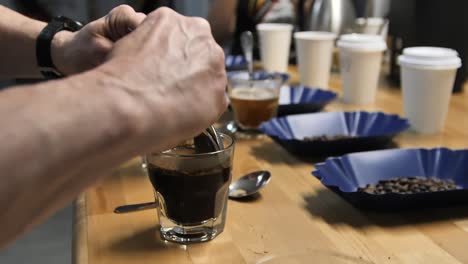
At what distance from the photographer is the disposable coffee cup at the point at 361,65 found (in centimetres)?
128

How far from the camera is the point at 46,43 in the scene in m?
0.88

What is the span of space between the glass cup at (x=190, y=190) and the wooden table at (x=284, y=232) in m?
0.02

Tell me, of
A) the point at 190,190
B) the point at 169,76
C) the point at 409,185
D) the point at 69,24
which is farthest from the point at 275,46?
the point at 169,76

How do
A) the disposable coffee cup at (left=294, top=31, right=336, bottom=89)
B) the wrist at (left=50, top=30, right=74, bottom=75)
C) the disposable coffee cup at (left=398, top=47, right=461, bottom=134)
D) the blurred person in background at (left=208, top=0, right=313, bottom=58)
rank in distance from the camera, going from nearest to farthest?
1. the wrist at (left=50, top=30, right=74, bottom=75)
2. the disposable coffee cup at (left=398, top=47, right=461, bottom=134)
3. the disposable coffee cup at (left=294, top=31, right=336, bottom=89)
4. the blurred person in background at (left=208, top=0, right=313, bottom=58)

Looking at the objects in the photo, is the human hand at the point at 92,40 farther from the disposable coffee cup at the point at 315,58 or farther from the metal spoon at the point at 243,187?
the disposable coffee cup at the point at 315,58

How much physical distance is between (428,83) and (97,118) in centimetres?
82

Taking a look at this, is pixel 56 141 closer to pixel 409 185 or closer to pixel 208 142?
pixel 208 142

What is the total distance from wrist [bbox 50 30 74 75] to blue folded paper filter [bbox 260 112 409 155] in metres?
0.34

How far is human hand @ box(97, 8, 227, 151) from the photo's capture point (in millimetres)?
422

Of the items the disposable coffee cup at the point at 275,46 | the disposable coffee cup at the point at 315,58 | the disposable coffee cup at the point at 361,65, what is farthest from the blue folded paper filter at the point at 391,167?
the disposable coffee cup at the point at 275,46

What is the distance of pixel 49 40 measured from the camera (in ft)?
2.88

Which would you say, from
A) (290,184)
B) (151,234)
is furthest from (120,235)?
(290,184)

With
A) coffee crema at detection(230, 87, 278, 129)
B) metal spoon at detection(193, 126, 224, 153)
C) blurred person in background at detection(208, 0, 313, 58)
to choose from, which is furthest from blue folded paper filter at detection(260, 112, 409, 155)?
blurred person in background at detection(208, 0, 313, 58)

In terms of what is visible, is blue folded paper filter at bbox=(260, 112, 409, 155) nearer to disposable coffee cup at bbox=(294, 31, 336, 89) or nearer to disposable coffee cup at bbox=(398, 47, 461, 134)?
disposable coffee cup at bbox=(398, 47, 461, 134)
